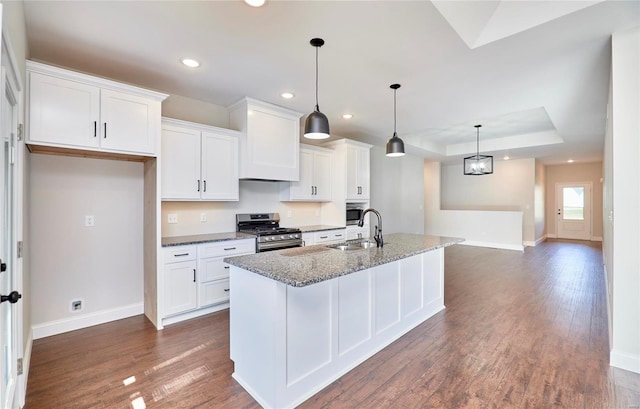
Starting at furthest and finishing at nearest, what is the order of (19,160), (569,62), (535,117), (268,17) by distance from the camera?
1. (535,117)
2. (569,62)
3. (268,17)
4. (19,160)

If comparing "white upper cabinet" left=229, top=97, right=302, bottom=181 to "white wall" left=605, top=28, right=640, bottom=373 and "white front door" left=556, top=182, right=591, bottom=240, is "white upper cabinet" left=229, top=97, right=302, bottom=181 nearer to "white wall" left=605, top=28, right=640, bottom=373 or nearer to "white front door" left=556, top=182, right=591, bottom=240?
"white wall" left=605, top=28, right=640, bottom=373

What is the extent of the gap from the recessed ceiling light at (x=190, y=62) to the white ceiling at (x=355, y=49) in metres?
0.07

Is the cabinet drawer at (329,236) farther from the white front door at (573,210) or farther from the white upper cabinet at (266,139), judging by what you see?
the white front door at (573,210)

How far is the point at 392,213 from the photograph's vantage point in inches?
271

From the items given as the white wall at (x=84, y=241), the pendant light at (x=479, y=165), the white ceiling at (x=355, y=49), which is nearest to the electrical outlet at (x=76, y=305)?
the white wall at (x=84, y=241)

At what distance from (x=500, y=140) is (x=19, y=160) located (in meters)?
7.99

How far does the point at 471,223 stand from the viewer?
8.48 m

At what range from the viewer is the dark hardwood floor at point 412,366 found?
1.99 m

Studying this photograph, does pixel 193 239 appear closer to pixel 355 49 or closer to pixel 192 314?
pixel 192 314

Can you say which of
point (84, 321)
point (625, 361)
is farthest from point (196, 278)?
point (625, 361)

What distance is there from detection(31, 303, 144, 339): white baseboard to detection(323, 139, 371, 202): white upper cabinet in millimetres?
3203

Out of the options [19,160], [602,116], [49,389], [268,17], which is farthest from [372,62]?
[602,116]

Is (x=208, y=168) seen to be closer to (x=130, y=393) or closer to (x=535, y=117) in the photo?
(x=130, y=393)

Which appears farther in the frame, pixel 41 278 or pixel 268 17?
pixel 41 278
